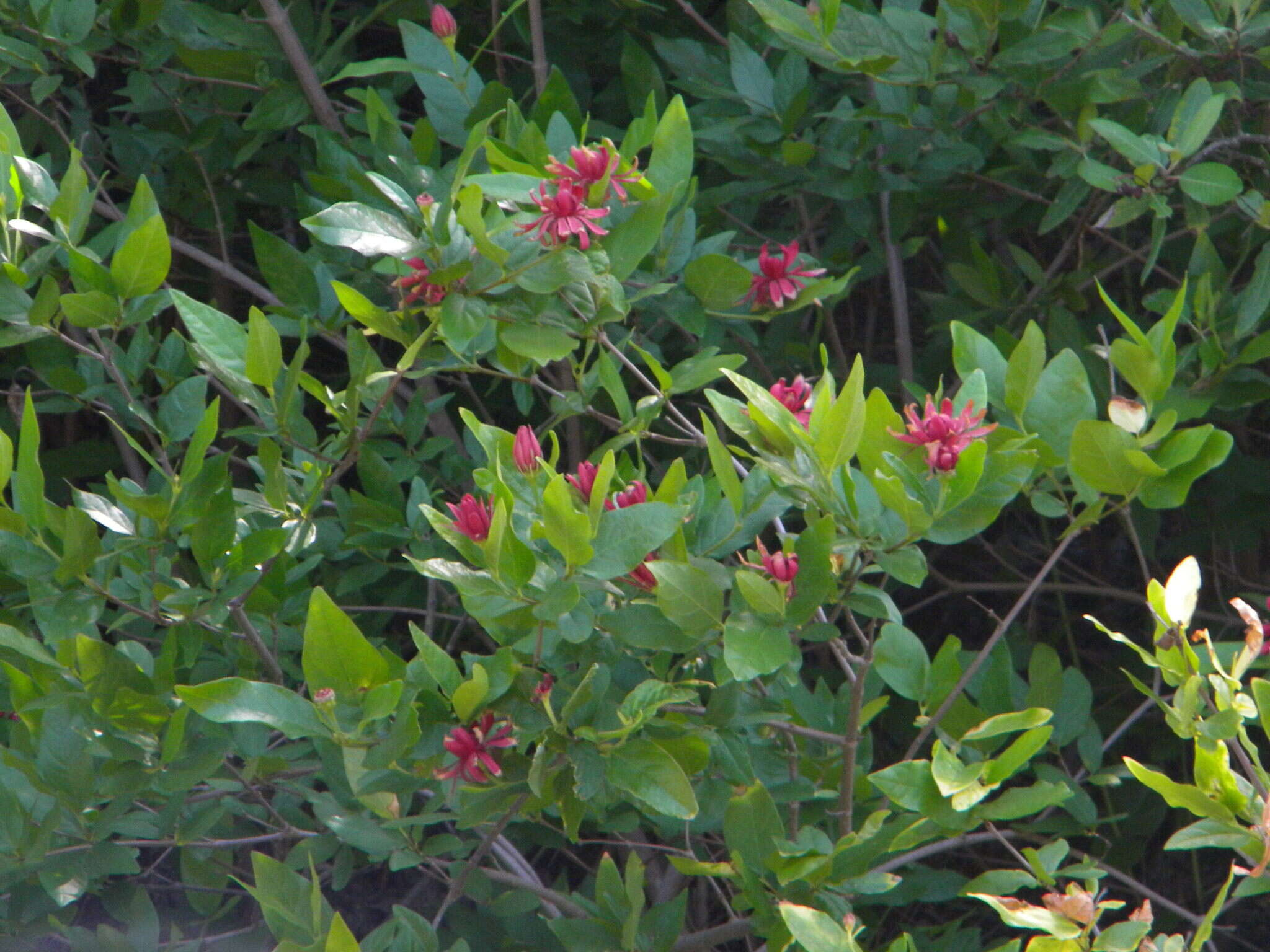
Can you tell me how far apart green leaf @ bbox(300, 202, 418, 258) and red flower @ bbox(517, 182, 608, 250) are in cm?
10

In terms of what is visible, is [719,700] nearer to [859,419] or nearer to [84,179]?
[859,419]

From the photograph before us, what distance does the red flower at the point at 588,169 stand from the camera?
0.99 metres

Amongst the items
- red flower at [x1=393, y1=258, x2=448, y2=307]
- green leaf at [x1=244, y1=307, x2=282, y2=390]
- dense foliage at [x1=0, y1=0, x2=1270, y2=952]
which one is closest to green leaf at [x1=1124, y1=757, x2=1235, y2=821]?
dense foliage at [x1=0, y1=0, x2=1270, y2=952]

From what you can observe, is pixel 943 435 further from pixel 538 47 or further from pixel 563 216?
pixel 538 47

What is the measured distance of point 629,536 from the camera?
2.84 feet

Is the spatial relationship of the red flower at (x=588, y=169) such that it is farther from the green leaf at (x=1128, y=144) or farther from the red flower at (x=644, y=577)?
the green leaf at (x=1128, y=144)

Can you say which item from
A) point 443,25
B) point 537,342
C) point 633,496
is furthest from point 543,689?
point 443,25

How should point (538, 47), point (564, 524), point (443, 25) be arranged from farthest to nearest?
point (538, 47), point (443, 25), point (564, 524)

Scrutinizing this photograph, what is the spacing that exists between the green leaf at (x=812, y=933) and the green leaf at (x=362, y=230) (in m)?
0.58

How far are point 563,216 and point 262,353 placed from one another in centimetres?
29

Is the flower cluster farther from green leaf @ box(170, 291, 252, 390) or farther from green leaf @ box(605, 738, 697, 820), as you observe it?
green leaf @ box(605, 738, 697, 820)

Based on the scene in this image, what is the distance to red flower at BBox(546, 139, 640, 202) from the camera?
0.99m

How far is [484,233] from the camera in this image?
3.13 ft

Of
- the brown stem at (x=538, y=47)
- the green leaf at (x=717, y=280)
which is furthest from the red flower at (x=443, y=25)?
the green leaf at (x=717, y=280)
